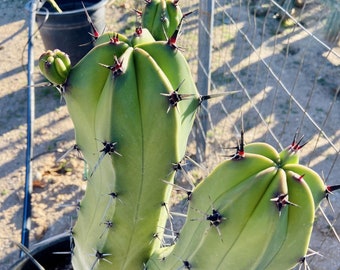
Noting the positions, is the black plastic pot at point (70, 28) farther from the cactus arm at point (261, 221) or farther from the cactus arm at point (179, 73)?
the cactus arm at point (261, 221)

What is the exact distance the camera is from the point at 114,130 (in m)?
1.13

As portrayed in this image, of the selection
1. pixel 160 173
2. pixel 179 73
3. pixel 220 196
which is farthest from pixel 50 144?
pixel 220 196

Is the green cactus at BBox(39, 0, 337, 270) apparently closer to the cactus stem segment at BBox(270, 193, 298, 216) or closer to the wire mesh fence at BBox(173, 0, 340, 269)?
the cactus stem segment at BBox(270, 193, 298, 216)

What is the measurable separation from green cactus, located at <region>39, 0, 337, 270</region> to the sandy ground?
1217 mm

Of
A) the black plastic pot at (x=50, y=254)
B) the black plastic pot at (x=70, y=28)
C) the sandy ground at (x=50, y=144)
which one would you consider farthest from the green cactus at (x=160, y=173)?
the black plastic pot at (x=70, y=28)

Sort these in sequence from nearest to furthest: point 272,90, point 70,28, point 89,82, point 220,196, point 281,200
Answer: point 281,200
point 220,196
point 89,82
point 70,28
point 272,90

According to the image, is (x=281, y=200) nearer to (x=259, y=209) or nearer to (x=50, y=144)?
(x=259, y=209)

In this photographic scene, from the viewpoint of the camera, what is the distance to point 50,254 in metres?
1.97

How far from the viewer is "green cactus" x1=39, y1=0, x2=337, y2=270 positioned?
962 mm

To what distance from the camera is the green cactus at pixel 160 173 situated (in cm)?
96

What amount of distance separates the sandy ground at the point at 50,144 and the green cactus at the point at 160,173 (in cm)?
122

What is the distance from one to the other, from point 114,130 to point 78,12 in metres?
3.01

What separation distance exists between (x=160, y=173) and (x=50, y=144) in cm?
247

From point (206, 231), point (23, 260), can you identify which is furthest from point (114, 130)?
point (23, 260)
